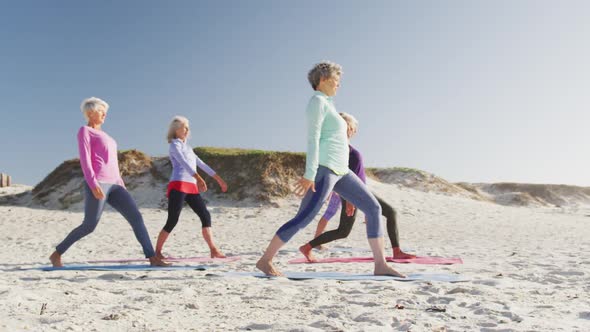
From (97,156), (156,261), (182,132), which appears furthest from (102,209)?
(182,132)

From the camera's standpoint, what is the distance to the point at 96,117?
17.4ft

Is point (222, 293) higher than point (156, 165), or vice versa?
point (156, 165)

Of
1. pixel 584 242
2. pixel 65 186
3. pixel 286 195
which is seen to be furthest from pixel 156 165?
pixel 584 242

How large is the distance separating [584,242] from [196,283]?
779 cm

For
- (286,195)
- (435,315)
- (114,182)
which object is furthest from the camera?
(286,195)

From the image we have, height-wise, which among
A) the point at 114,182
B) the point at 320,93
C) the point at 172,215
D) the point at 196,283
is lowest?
the point at 196,283

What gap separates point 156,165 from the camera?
18062 mm

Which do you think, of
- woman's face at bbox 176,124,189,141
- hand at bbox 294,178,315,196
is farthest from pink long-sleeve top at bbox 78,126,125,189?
hand at bbox 294,178,315,196

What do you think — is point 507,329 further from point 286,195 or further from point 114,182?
point 286,195

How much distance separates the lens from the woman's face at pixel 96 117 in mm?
5285

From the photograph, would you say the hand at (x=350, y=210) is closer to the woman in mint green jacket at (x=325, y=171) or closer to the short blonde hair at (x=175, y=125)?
the woman in mint green jacket at (x=325, y=171)

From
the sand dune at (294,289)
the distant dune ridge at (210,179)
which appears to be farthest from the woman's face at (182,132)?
the distant dune ridge at (210,179)

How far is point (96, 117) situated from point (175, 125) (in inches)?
41.7

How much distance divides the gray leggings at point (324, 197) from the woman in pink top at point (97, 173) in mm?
2055
